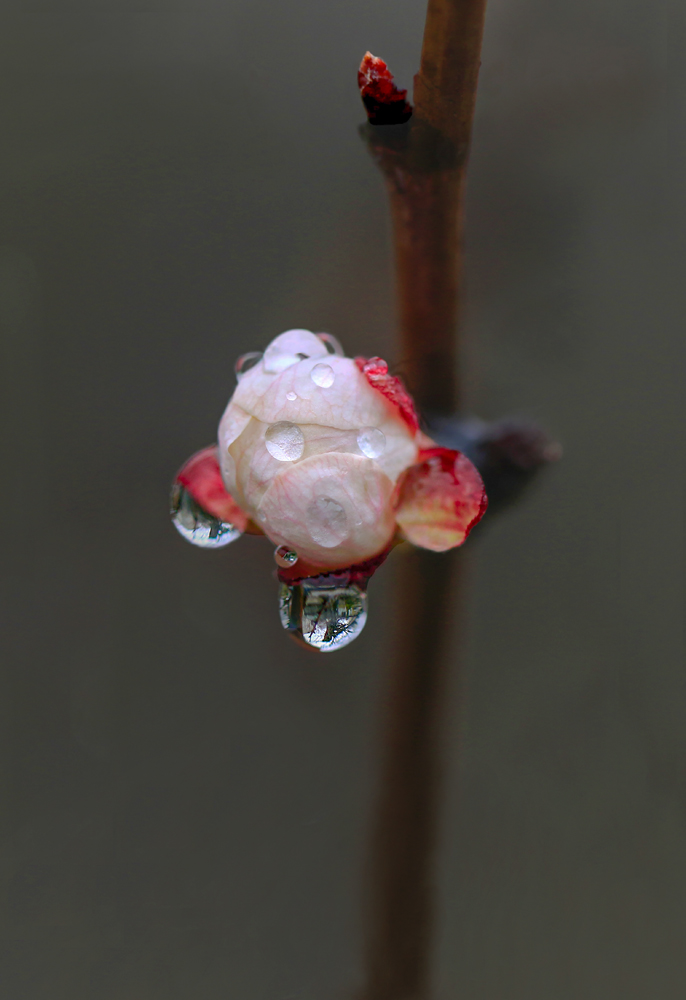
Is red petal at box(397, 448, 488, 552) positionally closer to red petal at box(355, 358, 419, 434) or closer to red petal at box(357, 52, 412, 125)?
red petal at box(355, 358, 419, 434)

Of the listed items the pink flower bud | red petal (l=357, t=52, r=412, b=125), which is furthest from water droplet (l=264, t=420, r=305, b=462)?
red petal (l=357, t=52, r=412, b=125)

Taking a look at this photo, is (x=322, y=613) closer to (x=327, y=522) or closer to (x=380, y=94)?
(x=327, y=522)

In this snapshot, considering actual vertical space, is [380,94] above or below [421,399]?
above

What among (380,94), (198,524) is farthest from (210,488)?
(380,94)

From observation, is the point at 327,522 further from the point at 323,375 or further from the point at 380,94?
the point at 380,94
